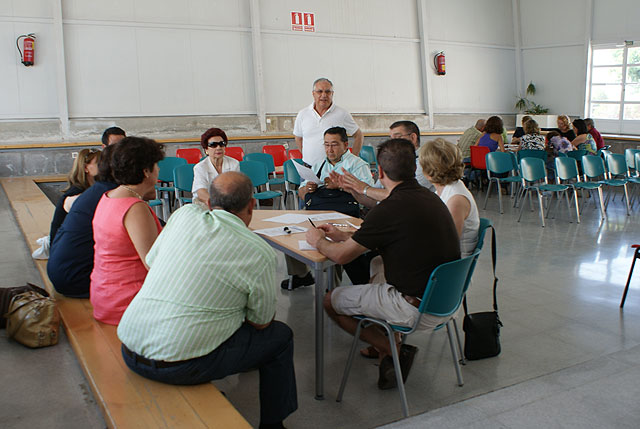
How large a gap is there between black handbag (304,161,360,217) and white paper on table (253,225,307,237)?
2.74 feet

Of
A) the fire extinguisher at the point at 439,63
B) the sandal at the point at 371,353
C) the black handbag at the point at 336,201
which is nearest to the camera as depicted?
the sandal at the point at 371,353

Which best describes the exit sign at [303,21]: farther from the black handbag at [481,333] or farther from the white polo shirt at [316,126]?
the black handbag at [481,333]

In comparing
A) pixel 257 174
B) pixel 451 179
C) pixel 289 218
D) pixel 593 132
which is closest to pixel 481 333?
pixel 451 179

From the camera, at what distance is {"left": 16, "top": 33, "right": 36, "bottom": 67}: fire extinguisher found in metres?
8.62

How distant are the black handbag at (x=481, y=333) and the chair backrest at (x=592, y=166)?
5674 mm

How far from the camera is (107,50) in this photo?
9.34 m

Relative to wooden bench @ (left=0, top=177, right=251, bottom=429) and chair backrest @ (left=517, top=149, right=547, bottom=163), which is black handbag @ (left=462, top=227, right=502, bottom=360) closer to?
wooden bench @ (left=0, top=177, right=251, bottom=429)

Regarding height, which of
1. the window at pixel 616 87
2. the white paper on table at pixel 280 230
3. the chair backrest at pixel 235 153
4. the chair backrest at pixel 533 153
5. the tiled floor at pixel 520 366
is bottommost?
the tiled floor at pixel 520 366

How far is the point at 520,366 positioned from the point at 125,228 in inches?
95.1

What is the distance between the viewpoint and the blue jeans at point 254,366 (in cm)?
208

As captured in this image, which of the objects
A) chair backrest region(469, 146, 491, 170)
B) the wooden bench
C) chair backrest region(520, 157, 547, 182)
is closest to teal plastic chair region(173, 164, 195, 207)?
the wooden bench

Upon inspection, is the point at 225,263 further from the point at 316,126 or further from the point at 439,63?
the point at 439,63

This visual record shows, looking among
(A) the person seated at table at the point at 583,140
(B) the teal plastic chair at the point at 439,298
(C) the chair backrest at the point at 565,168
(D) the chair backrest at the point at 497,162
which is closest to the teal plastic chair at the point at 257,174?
(D) the chair backrest at the point at 497,162

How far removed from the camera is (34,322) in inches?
110
